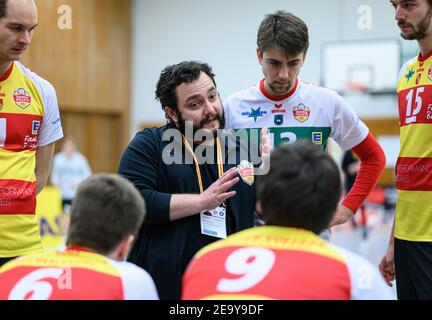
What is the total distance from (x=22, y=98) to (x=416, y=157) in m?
2.10

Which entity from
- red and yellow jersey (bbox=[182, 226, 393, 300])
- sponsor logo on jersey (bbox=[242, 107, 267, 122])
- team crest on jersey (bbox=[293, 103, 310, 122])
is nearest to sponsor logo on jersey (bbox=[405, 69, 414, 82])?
team crest on jersey (bbox=[293, 103, 310, 122])

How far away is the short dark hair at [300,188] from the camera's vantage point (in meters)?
1.91

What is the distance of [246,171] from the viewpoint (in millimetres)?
3164

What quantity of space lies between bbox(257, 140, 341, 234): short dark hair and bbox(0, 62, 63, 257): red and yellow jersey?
1.68 meters

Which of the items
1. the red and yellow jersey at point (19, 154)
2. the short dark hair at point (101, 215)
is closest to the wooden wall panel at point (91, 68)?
the red and yellow jersey at point (19, 154)

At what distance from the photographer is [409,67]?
11.2ft

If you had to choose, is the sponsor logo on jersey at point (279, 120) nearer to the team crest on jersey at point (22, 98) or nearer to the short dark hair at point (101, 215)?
the team crest on jersey at point (22, 98)

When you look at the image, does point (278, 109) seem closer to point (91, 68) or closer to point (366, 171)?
point (366, 171)

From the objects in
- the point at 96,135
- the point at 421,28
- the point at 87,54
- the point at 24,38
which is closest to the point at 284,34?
the point at 421,28

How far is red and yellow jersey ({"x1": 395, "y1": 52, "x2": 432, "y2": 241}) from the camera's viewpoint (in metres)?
3.17

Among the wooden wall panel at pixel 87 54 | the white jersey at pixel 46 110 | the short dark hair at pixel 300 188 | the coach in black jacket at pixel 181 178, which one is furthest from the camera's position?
the wooden wall panel at pixel 87 54

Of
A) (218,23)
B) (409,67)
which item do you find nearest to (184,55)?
(218,23)

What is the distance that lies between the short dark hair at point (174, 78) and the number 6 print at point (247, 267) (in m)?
1.52

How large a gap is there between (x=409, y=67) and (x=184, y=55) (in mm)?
14903
